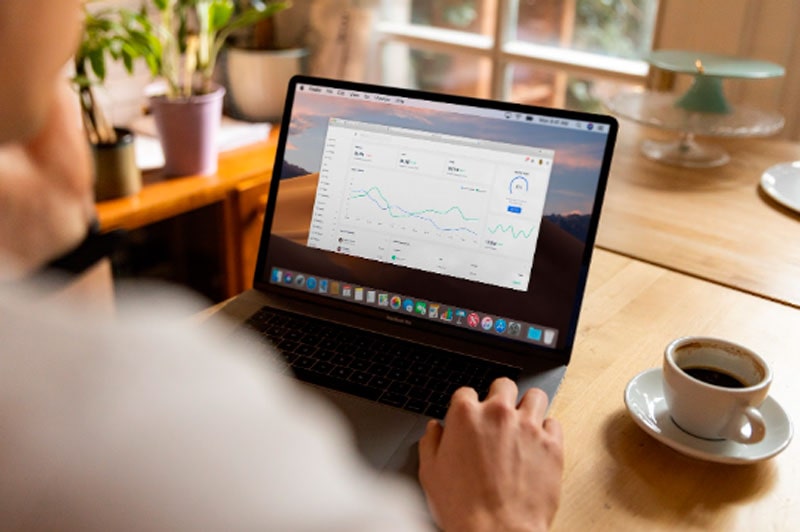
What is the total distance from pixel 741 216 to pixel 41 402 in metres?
1.24

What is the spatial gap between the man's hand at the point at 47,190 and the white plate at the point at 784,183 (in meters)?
1.17

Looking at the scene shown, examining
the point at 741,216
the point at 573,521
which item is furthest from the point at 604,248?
the point at 573,521

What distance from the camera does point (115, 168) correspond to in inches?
67.9

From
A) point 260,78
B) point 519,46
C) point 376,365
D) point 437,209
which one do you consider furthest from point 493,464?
point 519,46

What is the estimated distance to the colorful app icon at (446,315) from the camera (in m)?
0.97

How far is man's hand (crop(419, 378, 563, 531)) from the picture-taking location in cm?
64

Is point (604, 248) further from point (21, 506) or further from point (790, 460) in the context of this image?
point (21, 506)

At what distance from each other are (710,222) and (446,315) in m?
0.60

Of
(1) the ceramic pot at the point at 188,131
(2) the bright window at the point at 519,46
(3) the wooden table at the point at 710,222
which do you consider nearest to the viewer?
(3) the wooden table at the point at 710,222

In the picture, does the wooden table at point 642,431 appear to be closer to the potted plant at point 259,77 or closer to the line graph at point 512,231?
the line graph at point 512,231

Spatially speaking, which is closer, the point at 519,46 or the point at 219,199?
the point at 219,199

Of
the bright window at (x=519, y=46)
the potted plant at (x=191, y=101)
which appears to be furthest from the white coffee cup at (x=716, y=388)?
the bright window at (x=519, y=46)

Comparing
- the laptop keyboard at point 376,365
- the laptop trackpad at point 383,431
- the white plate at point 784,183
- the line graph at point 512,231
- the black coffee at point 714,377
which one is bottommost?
the laptop trackpad at point 383,431

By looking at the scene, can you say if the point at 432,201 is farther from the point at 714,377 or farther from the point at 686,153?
the point at 686,153
